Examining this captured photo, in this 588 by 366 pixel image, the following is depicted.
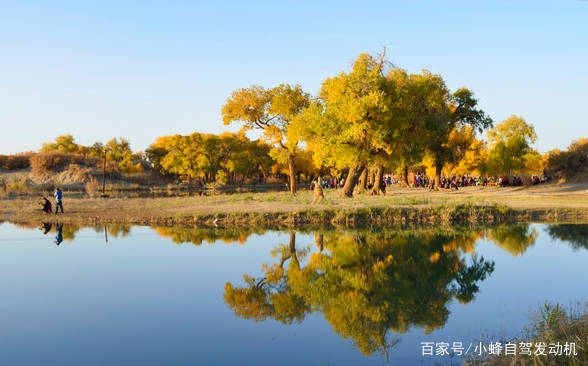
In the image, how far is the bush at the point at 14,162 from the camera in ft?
269

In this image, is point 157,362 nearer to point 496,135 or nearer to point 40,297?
point 40,297

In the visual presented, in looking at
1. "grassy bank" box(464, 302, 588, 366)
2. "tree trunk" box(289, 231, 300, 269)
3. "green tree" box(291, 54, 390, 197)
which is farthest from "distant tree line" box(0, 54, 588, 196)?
"grassy bank" box(464, 302, 588, 366)

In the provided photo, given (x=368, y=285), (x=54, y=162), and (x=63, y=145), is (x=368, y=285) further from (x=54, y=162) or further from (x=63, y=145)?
(x=63, y=145)

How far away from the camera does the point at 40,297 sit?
12.4 m

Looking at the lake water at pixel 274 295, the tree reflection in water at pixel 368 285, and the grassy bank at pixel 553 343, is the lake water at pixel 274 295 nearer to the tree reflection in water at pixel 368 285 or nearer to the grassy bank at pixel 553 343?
the tree reflection in water at pixel 368 285

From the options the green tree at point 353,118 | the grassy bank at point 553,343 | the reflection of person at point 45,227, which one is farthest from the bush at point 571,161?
the reflection of person at point 45,227

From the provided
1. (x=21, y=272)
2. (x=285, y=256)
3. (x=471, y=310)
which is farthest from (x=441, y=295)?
(x=21, y=272)

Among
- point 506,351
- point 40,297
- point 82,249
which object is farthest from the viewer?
point 82,249

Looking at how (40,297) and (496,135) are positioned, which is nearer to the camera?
(40,297)

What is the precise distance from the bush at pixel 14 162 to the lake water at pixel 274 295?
232 feet

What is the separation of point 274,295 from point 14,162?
86.2 metres

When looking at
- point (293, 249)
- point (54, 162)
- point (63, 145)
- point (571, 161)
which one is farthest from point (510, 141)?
point (63, 145)

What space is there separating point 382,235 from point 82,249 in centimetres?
1343

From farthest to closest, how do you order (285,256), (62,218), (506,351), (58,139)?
(58,139), (62,218), (285,256), (506,351)
